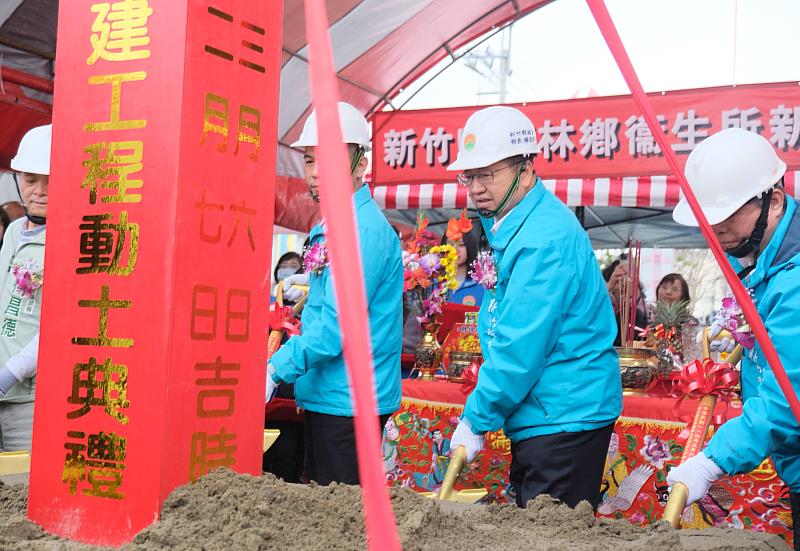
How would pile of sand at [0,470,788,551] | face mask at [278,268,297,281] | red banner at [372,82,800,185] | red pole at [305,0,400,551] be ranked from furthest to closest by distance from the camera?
red banner at [372,82,800,185] → face mask at [278,268,297,281] → pile of sand at [0,470,788,551] → red pole at [305,0,400,551]

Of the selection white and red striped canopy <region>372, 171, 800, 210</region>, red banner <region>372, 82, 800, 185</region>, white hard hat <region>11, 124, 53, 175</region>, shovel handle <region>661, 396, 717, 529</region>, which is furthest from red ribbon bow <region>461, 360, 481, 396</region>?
red banner <region>372, 82, 800, 185</region>

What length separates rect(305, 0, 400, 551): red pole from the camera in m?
0.78

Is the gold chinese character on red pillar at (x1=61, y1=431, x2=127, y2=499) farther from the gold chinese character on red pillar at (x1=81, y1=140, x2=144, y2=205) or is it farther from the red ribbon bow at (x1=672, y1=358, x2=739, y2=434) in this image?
the red ribbon bow at (x1=672, y1=358, x2=739, y2=434)

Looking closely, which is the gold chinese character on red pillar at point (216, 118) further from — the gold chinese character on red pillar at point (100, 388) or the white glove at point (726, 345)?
the white glove at point (726, 345)

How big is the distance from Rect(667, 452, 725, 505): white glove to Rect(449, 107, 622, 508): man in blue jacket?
433 millimetres

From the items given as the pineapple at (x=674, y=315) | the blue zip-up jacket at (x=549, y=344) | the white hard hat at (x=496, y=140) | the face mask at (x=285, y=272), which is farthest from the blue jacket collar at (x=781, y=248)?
the face mask at (x=285, y=272)

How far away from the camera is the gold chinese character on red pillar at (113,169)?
4.85 ft

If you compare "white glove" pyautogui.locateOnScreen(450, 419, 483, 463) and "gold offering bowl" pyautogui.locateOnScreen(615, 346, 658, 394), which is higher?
"gold offering bowl" pyautogui.locateOnScreen(615, 346, 658, 394)

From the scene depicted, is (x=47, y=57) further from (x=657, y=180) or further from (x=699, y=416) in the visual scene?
(x=699, y=416)

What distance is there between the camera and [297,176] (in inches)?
285

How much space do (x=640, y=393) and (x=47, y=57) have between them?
13.6 feet

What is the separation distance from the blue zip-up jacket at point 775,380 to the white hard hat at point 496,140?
77cm

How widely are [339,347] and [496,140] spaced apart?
806 millimetres

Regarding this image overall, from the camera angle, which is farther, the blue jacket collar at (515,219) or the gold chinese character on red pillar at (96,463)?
the blue jacket collar at (515,219)
